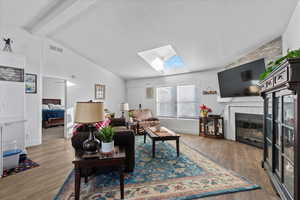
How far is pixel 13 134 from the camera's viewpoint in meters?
3.04

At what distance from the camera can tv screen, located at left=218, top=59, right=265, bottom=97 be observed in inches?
137

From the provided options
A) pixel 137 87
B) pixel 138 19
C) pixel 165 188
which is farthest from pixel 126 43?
pixel 165 188

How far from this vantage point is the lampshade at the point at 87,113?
178 centimetres

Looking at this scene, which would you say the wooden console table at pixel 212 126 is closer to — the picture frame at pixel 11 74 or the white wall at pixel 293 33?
the white wall at pixel 293 33

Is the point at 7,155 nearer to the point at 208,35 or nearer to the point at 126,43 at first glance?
the point at 126,43

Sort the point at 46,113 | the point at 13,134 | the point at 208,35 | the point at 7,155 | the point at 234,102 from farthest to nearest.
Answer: the point at 46,113
the point at 234,102
the point at 208,35
the point at 13,134
the point at 7,155

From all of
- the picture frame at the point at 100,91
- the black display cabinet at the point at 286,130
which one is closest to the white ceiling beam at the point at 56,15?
the picture frame at the point at 100,91

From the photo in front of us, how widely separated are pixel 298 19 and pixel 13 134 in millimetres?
5527

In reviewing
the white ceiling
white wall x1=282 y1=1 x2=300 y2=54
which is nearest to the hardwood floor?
white wall x1=282 y1=1 x2=300 y2=54

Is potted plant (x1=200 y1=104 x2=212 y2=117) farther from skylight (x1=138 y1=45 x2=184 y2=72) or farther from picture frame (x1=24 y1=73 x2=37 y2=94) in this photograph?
picture frame (x1=24 y1=73 x2=37 y2=94)

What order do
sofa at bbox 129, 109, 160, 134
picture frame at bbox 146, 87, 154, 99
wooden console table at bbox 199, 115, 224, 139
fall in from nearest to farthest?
wooden console table at bbox 199, 115, 224, 139
sofa at bbox 129, 109, 160, 134
picture frame at bbox 146, 87, 154, 99

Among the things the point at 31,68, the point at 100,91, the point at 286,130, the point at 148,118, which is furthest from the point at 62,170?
the point at 100,91

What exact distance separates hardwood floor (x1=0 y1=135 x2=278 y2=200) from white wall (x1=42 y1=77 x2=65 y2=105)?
184 inches

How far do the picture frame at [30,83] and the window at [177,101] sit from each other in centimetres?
436
